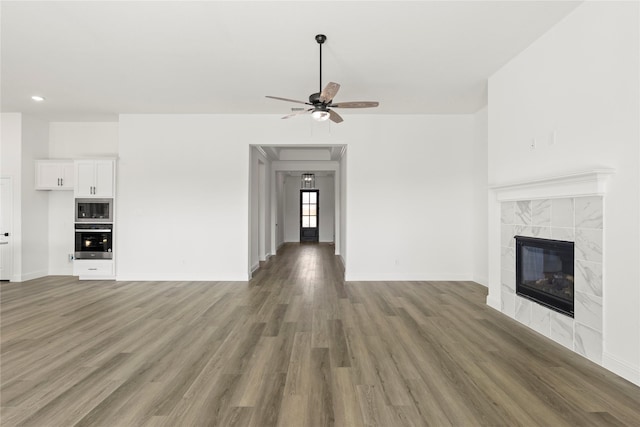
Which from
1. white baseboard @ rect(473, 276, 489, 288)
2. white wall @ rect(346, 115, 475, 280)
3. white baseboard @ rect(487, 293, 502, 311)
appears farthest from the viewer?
white wall @ rect(346, 115, 475, 280)

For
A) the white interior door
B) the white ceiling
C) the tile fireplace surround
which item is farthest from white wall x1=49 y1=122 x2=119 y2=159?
the tile fireplace surround

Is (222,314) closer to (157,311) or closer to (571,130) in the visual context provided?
(157,311)

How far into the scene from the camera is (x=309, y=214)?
46.4ft

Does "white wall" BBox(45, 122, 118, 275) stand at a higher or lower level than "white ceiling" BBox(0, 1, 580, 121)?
lower

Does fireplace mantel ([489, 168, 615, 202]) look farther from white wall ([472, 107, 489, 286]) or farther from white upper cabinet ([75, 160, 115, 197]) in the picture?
white upper cabinet ([75, 160, 115, 197])

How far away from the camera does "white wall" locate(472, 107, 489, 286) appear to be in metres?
5.60

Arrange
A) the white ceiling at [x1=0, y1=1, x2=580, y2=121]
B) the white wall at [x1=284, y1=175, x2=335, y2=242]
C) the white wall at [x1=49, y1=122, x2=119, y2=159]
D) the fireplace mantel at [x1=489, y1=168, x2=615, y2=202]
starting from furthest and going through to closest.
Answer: the white wall at [x1=284, y1=175, x2=335, y2=242] → the white wall at [x1=49, y1=122, x2=119, y2=159] → the white ceiling at [x1=0, y1=1, x2=580, y2=121] → the fireplace mantel at [x1=489, y1=168, x2=615, y2=202]

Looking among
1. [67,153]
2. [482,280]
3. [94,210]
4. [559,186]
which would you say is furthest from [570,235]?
[67,153]

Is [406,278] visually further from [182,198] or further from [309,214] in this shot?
[309,214]

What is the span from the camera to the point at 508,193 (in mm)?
3984

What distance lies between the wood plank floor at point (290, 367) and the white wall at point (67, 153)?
6.76ft

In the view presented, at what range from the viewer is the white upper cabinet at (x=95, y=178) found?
5977mm

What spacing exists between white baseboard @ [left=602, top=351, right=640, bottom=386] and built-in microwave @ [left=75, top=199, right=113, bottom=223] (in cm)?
709

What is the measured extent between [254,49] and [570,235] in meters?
3.77
